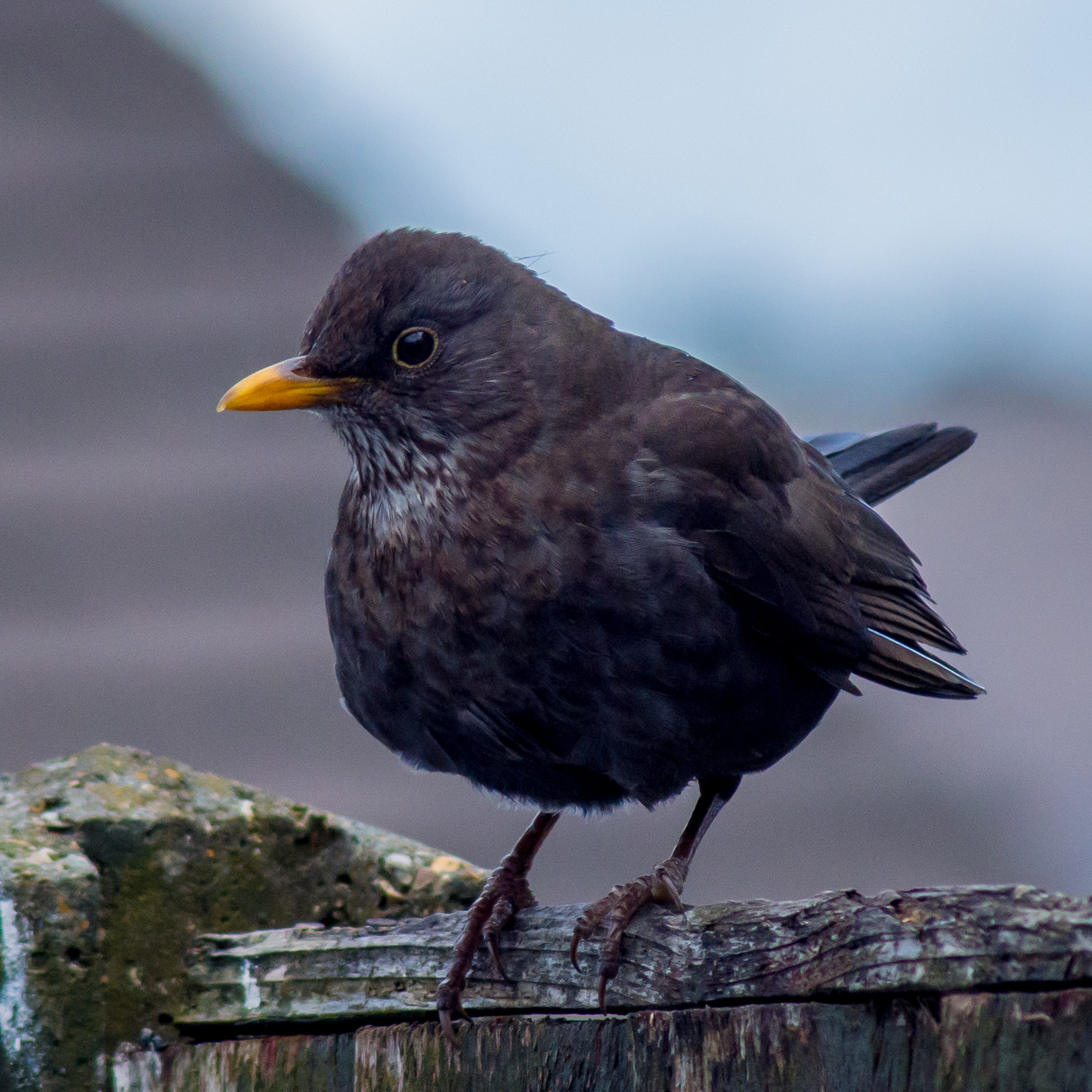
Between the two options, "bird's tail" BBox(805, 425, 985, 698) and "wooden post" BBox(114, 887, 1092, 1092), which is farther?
"bird's tail" BBox(805, 425, 985, 698)

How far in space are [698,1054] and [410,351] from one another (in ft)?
5.27

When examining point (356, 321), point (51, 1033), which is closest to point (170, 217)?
point (356, 321)

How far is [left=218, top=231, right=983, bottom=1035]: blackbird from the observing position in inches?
101

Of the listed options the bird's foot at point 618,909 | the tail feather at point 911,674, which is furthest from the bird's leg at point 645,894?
the tail feather at point 911,674

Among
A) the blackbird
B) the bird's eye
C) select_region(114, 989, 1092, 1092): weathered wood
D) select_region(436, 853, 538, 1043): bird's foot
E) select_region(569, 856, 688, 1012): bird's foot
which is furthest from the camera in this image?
the bird's eye

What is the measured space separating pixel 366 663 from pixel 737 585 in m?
0.71

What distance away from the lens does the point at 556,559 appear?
8.41 ft

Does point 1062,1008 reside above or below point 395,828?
below

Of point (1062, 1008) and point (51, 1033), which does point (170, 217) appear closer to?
point (51, 1033)

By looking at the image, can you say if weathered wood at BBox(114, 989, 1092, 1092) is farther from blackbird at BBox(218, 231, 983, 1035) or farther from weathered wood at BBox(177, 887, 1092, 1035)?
blackbird at BBox(218, 231, 983, 1035)

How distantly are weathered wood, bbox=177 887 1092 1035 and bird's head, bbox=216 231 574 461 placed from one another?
992 millimetres

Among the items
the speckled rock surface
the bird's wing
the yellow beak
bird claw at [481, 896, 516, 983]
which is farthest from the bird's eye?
bird claw at [481, 896, 516, 983]

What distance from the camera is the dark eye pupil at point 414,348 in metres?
2.91

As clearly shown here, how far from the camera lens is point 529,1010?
214 centimetres
